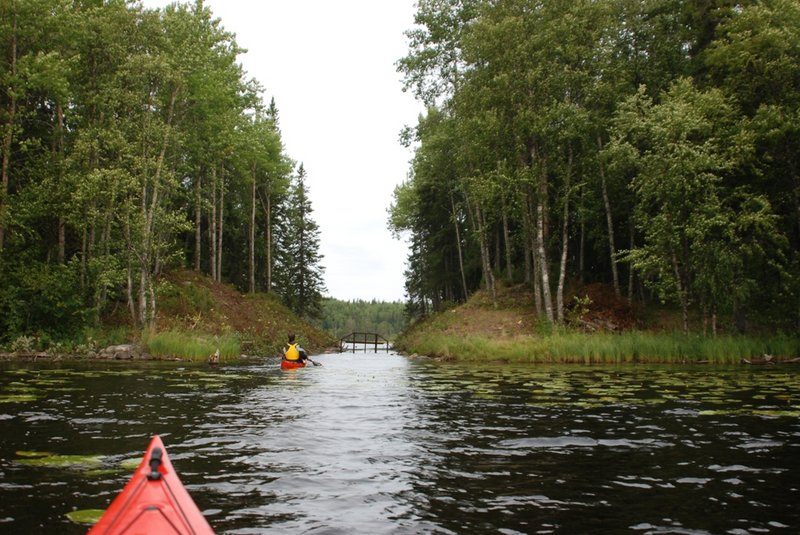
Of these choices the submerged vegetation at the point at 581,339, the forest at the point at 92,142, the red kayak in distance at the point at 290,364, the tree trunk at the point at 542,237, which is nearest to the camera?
the red kayak in distance at the point at 290,364

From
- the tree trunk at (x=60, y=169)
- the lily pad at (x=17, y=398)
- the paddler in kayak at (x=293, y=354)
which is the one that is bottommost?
the lily pad at (x=17, y=398)

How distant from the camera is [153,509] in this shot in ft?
9.27

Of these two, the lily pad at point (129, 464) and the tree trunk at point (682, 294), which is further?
the tree trunk at point (682, 294)

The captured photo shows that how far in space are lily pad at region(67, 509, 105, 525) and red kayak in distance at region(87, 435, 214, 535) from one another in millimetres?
1556

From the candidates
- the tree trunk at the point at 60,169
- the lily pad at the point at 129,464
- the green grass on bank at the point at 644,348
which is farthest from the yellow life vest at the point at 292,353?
the lily pad at the point at 129,464

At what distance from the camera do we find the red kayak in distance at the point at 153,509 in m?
2.77

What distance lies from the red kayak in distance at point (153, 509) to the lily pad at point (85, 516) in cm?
156

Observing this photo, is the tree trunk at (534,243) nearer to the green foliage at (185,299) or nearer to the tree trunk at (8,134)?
the green foliage at (185,299)

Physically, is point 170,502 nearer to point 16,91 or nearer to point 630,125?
point 630,125

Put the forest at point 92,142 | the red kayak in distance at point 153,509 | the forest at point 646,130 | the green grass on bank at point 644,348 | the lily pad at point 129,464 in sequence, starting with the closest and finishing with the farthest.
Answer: the red kayak in distance at point 153,509 → the lily pad at point 129,464 → the green grass on bank at point 644,348 → the forest at point 646,130 → the forest at point 92,142

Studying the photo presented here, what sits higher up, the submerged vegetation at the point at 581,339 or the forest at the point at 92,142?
the forest at the point at 92,142

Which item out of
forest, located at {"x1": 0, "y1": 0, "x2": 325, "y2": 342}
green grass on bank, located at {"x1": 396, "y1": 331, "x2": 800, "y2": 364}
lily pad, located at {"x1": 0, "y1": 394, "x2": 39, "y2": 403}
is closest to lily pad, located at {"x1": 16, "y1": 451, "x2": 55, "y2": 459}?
lily pad, located at {"x1": 0, "y1": 394, "x2": 39, "y2": 403}

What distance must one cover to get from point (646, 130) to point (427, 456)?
72.8ft

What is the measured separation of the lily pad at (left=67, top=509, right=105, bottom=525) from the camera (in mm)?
4183
